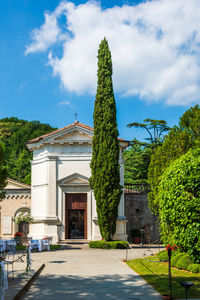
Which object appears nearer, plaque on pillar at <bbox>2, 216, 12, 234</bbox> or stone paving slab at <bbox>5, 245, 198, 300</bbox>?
stone paving slab at <bbox>5, 245, 198, 300</bbox>

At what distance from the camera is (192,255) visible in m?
11.7

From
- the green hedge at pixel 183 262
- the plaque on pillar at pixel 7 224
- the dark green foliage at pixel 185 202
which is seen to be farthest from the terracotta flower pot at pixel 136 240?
the dark green foliage at pixel 185 202

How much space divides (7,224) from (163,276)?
2154 centimetres

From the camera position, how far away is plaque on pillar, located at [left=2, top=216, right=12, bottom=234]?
98.7 feet

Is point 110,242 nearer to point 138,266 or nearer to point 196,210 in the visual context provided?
point 138,266

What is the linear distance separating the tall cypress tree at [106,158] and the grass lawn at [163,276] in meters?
7.52

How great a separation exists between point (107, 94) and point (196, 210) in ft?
45.9

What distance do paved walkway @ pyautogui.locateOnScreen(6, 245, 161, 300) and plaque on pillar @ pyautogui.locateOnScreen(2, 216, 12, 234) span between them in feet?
52.7

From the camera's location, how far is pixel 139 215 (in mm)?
29469

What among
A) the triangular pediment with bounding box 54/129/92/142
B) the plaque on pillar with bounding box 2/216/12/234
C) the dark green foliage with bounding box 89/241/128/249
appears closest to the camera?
the dark green foliage with bounding box 89/241/128/249

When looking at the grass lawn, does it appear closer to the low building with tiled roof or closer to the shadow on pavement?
the shadow on pavement

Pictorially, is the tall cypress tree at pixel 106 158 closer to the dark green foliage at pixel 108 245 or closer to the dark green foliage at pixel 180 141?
the dark green foliage at pixel 108 245

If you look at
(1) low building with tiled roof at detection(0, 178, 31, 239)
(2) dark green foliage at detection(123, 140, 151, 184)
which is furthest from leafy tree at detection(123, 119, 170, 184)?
(1) low building with tiled roof at detection(0, 178, 31, 239)

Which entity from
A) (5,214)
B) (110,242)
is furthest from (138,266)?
(5,214)
